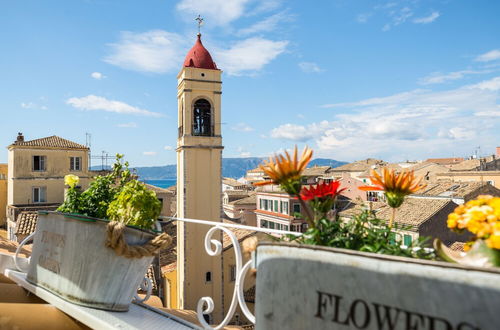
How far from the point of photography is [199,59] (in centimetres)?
2500

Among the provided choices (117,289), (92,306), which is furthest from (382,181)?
(92,306)

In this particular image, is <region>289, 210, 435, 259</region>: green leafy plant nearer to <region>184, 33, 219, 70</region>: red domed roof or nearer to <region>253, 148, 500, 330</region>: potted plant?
<region>253, 148, 500, 330</region>: potted plant

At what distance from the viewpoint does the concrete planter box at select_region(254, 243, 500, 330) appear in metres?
0.99

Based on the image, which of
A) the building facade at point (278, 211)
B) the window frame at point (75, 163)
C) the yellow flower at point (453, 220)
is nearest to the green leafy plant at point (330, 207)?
the yellow flower at point (453, 220)

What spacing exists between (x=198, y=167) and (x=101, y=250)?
2246 centimetres

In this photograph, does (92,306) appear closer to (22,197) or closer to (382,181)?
(382,181)

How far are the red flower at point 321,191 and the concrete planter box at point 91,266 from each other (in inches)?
42.1

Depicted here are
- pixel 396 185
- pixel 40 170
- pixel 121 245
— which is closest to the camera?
pixel 396 185

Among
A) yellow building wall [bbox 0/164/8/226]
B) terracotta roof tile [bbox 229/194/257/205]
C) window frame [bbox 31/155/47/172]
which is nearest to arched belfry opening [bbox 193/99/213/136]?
window frame [bbox 31/155/47/172]

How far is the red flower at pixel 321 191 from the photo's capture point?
5.29ft

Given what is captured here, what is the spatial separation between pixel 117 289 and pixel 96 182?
919 millimetres

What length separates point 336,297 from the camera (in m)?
1.23

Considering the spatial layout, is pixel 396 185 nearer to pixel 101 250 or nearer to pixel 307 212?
pixel 307 212

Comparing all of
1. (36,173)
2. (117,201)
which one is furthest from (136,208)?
(36,173)
